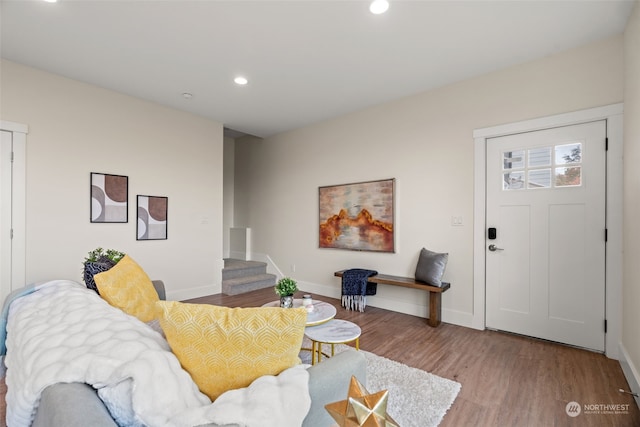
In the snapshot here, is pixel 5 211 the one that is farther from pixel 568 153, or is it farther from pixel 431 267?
pixel 568 153

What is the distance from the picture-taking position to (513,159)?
10.1ft

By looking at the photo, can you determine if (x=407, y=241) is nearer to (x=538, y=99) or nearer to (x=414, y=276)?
(x=414, y=276)

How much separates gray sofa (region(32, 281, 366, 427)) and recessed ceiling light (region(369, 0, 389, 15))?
2.30 metres

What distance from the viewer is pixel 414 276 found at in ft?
12.1

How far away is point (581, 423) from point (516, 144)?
237 cm

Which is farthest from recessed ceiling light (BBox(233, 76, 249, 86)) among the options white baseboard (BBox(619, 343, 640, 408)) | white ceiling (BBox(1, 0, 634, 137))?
white baseboard (BBox(619, 343, 640, 408))

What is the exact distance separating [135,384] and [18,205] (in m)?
3.33

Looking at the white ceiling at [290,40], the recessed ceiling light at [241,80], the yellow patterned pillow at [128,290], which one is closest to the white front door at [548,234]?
the white ceiling at [290,40]

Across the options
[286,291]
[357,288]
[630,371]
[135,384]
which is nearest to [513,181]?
[630,371]

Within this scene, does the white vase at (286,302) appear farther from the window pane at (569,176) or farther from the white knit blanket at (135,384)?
the window pane at (569,176)

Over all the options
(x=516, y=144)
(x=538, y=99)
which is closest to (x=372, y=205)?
(x=516, y=144)

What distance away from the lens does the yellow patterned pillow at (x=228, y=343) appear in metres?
0.99

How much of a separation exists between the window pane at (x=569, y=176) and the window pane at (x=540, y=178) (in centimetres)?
7

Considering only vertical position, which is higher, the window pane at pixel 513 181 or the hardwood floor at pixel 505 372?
the window pane at pixel 513 181
